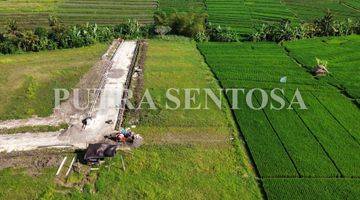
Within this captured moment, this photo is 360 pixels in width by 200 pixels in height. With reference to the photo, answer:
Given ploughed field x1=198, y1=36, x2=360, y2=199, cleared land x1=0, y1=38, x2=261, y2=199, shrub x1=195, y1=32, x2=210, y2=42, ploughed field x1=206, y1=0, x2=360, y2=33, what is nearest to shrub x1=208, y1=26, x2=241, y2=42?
shrub x1=195, y1=32, x2=210, y2=42

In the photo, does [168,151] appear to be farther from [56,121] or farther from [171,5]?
[171,5]

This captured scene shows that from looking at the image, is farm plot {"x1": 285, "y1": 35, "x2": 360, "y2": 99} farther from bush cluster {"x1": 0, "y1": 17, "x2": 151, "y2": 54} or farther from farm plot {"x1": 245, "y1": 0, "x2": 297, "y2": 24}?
bush cluster {"x1": 0, "y1": 17, "x2": 151, "y2": 54}

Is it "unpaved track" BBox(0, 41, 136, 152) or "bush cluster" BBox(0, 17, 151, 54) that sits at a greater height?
"bush cluster" BBox(0, 17, 151, 54)

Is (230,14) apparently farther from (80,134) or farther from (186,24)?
(80,134)

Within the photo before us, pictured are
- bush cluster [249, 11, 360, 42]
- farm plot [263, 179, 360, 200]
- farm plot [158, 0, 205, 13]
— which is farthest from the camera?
farm plot [158, 0, 205, 13]

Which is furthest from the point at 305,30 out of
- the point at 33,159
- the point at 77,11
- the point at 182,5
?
the point at 33,159

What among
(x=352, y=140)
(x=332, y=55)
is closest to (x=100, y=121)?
(x=352, y=140)

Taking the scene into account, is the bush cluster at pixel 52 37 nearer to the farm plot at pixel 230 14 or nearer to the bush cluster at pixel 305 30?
the farm plot at pixel 230 14
